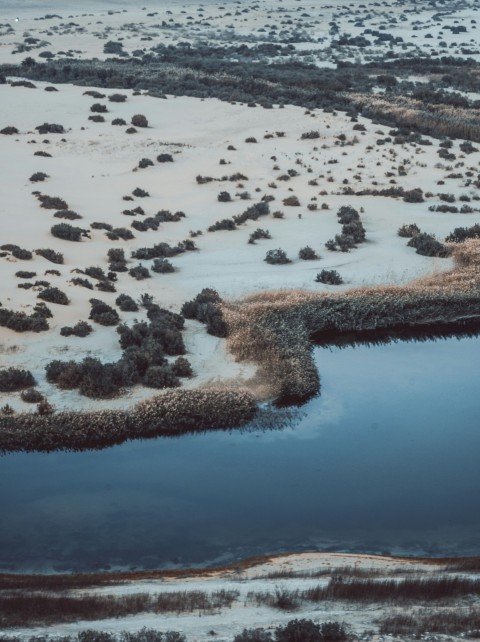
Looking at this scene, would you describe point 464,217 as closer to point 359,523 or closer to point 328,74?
point 359,523

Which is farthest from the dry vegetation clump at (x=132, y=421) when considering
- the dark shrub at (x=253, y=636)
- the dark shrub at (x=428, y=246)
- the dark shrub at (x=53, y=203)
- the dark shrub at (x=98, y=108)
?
the dark shrub at (x=98, y=108)

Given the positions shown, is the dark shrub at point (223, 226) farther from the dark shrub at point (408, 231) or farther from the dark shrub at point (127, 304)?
the dark shrub at point (127, 304)

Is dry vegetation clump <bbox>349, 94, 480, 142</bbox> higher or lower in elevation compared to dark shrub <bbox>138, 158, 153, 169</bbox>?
higher

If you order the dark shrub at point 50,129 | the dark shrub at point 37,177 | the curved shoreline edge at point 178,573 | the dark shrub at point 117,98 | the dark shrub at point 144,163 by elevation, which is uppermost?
the dark shrub at point 117,98

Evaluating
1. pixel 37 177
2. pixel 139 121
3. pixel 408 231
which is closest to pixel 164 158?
pixel 37 177

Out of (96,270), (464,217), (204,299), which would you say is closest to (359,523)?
(204,299)

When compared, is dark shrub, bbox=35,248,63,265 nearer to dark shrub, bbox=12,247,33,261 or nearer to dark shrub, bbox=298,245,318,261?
dark shrub, bbox=12,247,33,261

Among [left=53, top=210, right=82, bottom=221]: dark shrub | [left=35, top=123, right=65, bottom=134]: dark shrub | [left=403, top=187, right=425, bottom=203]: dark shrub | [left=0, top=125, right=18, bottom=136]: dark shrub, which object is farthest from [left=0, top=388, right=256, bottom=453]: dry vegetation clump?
[left=0, top=125, right=18, bottom=136]: dark shrub
